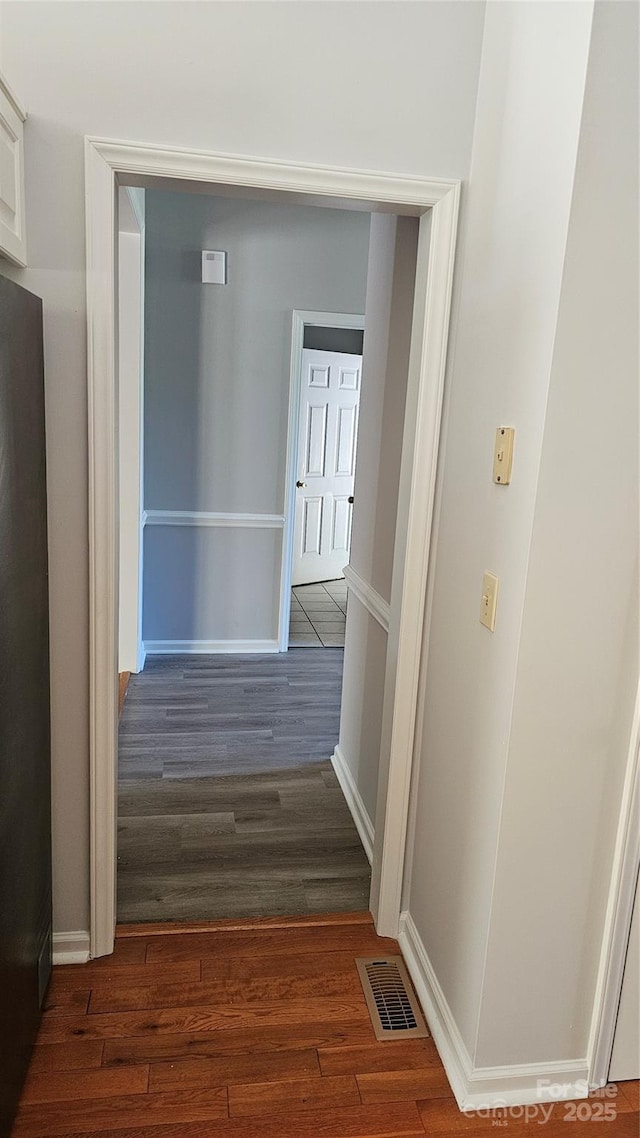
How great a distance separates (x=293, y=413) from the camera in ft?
14.8

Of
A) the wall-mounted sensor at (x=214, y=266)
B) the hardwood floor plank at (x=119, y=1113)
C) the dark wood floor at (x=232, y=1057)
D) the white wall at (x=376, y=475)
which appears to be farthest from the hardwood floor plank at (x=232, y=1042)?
the wall-mounted sensor at (x=214, y=266)

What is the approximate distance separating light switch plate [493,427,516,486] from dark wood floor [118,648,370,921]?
1512 millimetres

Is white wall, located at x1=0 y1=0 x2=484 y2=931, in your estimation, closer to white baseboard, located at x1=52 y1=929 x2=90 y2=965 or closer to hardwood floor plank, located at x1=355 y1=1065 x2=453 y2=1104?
white baseboard, located at x1=52 y1=929 x2=90 y2=965

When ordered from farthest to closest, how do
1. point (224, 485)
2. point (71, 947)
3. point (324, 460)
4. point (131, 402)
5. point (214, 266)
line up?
point (324, 460) < point (224, 485) < point (214, 266) < point (131, 402) < point (71, 947)

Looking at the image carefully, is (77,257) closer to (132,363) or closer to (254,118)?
(254,118)

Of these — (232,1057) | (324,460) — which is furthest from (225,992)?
(324,460)

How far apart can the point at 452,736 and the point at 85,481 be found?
111 centimetres

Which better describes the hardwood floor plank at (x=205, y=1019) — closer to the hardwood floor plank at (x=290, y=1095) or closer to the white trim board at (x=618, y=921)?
the hardwood floor plank at (x=290, y=1095)

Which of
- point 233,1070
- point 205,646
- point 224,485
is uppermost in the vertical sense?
point 224,485

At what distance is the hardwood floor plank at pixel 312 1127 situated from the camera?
5.36 feet

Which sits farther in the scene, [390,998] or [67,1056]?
[390,998]

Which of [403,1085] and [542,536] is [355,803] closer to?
[403,1085]

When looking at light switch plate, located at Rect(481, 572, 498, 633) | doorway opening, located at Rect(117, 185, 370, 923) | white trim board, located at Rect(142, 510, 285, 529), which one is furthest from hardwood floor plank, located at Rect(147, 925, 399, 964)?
white trim board, located at Rect(142, 510, 285, 529)

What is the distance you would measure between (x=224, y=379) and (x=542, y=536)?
10.6 feet
